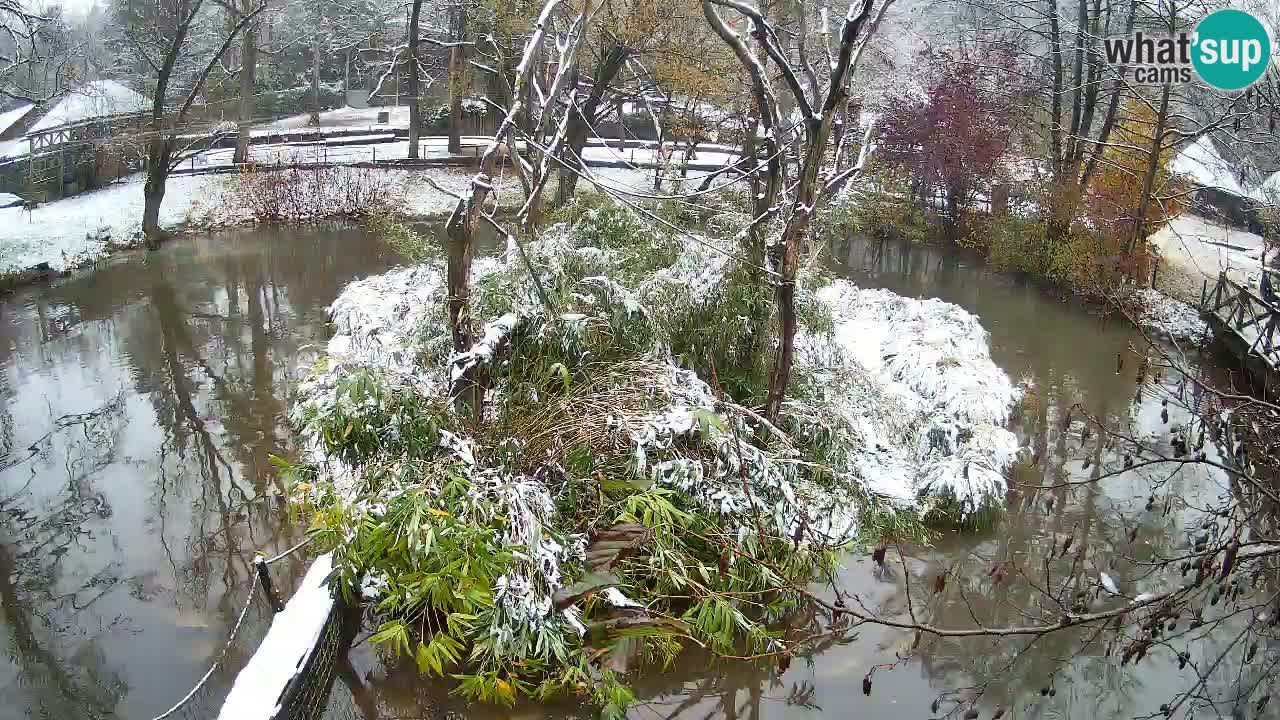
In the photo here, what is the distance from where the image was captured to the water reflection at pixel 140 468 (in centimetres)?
732

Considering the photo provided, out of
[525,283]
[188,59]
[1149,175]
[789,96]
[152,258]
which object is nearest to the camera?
[525,283]

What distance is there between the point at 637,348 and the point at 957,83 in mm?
13636

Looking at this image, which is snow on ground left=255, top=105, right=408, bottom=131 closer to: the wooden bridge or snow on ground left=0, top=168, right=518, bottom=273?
snow on ground left=0, top=168, right=518, bottom=273

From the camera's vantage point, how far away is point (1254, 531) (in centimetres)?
470

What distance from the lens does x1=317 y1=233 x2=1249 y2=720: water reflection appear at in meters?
6.71

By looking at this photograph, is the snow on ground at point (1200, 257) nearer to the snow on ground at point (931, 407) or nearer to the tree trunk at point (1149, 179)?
the tree trunk at point (1149, 179)

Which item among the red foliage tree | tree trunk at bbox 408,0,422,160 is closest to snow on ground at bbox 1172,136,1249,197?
the red foliage tree

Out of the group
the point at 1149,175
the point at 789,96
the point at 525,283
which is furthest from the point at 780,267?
the point at 789,96

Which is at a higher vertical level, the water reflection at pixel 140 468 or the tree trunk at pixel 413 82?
the tree trunk at pixel 413 82

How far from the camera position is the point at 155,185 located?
18.5 m

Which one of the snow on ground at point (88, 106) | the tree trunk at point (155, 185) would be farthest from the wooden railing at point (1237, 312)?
the snow on ground at point (88, 106)

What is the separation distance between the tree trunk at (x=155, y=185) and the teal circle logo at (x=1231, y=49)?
18207 mm

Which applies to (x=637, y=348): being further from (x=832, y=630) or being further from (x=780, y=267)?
(x=832, y=630)

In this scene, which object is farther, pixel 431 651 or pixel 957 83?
pixel 957 83
